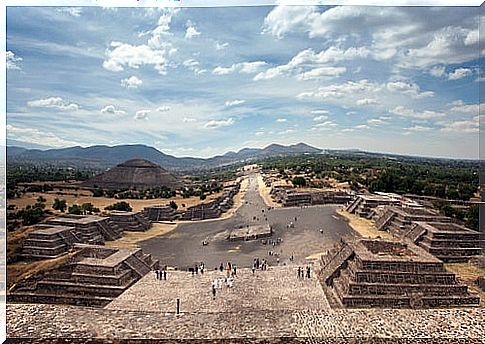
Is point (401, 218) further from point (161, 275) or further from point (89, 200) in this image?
point (89, 200)

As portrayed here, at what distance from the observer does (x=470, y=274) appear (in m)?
10.6

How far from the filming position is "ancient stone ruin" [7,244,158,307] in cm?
862

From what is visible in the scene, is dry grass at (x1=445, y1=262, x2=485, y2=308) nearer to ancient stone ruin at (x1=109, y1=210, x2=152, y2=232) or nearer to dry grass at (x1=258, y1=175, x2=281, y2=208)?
dry grass at (x1=258, y1=175, x2=281, y2=208)

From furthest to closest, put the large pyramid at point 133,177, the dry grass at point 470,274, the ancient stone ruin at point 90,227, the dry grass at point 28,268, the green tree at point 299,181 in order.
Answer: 1. the green tree at point 299,181
2. the large pyramid at point 133,177
3. the ancient stone ruin at point 90,227
4. the dry grass at point 28,268
5. the dry grass at point 470,274

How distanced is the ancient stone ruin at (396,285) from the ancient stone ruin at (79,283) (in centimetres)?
416

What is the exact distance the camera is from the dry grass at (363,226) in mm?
14906

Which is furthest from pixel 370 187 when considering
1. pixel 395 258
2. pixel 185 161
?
pixel 395 258

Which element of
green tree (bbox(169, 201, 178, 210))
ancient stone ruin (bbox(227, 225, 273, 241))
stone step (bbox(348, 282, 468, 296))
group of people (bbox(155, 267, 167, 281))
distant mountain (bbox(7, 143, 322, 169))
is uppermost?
distant mountain (bbox(7, 143, 322, 169))

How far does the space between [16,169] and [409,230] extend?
11.0 m

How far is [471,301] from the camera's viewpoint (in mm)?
8492

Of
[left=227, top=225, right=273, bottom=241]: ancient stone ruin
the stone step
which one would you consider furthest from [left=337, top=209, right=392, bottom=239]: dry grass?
the stone step

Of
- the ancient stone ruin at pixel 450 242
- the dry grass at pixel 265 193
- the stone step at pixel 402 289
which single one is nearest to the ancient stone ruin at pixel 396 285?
the stone step at pixel 402 289

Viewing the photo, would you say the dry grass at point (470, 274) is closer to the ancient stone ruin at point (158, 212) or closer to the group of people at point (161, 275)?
the group of people at point (161, 275)

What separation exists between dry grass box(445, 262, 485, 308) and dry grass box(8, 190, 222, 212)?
7088mm
